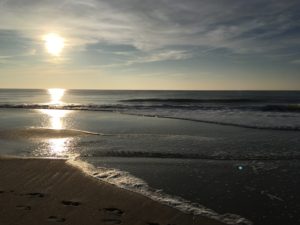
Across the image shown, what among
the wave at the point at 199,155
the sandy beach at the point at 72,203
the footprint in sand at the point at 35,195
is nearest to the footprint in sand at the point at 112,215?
the sandy beach at the point at 72,203

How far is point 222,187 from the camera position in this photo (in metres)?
7.19

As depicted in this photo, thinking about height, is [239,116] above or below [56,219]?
above

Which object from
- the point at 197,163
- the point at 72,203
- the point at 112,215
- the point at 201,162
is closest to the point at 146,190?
the point at 112,215

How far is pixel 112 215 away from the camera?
5668 millimetres

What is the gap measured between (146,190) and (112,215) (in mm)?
1425

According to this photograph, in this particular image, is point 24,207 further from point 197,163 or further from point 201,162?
point 201,162

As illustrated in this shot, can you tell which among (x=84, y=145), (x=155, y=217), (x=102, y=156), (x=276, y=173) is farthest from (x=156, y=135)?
(x=155, y=217)

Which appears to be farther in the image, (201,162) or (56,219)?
(201,162)

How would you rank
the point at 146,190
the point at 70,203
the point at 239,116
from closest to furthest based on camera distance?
1. the point at 70,203
2. the point at 146,190
3. the point at 239,116

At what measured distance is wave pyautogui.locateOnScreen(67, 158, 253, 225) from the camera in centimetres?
559

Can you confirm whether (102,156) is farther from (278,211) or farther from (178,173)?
(278,211)

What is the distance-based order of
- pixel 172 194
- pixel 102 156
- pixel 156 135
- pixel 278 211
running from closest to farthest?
1. pixel 278 211
2. pixel 172 194
3. pixel 102 156
4. pixel 156 135

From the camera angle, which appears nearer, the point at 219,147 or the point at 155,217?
the point at 155,217

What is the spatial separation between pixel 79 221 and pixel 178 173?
3.52 m
